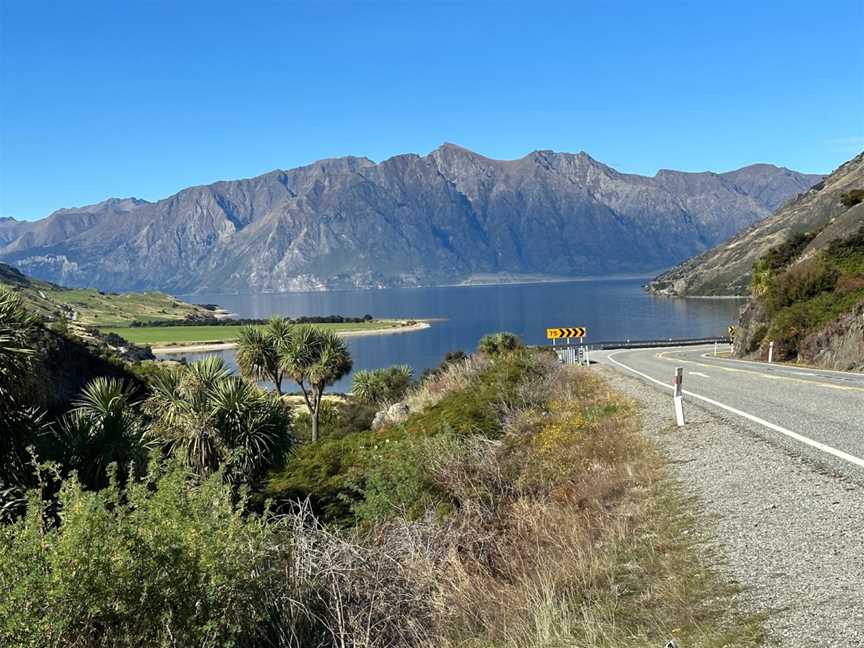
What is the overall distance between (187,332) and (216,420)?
15752 cm

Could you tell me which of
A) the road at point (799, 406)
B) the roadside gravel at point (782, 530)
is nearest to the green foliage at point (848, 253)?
the road at point (799, 406)

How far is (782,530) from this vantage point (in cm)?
659

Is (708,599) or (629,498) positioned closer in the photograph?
(708,599)

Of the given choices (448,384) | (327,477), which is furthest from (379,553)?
(448,384)

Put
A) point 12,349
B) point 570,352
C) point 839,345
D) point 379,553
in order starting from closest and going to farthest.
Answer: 1. point 379,553
2. point 12,349
3. point 839,345
4. point 570,352

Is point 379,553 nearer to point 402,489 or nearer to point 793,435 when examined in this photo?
point 402,489

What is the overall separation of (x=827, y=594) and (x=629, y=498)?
387cm

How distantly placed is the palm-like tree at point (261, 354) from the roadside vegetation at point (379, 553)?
2561cm

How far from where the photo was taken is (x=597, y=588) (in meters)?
6.20

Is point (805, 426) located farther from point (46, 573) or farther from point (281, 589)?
point (46, 573)

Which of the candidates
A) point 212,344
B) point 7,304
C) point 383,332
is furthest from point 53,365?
point 383,332

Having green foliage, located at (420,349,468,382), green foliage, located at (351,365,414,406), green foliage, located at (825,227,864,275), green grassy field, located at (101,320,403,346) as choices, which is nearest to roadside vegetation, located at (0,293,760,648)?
green foliage, located at (420,349,468,382)

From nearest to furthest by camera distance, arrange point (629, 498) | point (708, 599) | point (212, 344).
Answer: point (708, 599) < point (629, 498) < point (212, 344)

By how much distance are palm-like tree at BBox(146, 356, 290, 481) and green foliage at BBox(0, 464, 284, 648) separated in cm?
1307
